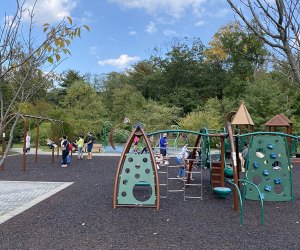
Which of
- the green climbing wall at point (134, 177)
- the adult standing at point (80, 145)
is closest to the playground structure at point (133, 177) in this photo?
the green climbing wall at point (134, 177)

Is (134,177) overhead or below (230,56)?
below

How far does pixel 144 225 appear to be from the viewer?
612 centimetres

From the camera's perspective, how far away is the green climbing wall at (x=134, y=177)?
761 cm

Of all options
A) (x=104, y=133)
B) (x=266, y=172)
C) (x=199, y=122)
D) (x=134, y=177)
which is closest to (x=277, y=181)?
(x=266, y=172)

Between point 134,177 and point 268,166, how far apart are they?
3245mm

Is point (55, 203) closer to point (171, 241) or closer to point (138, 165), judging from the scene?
point (138, 165)

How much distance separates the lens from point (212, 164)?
994 cm

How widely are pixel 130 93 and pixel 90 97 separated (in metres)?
9.18

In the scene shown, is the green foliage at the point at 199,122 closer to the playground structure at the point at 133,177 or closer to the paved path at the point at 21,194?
the paved path at the point at 21,194

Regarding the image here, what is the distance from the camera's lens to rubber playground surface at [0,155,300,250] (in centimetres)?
509

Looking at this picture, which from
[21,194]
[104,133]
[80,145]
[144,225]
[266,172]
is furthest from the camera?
[104,133]

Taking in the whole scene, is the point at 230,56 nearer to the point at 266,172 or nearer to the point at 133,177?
the point at 266,172

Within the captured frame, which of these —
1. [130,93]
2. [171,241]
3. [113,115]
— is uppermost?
[130,93]

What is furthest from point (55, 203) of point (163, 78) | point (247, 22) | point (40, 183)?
point (163, 78)
